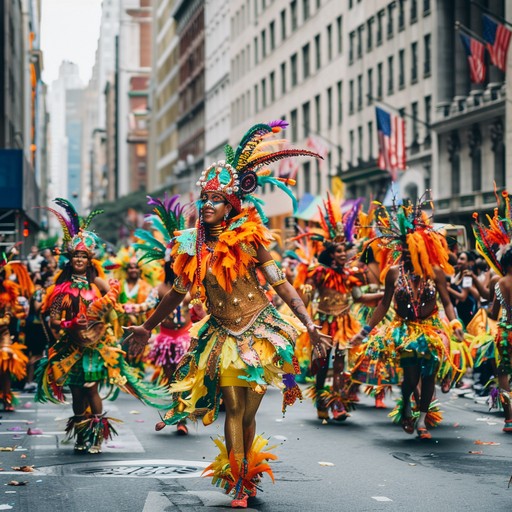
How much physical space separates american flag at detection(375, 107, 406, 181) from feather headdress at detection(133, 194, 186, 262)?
1222 inches

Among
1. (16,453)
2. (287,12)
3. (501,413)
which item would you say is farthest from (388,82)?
(16,453)

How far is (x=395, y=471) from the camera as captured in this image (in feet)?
32.7

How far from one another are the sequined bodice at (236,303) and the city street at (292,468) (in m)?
1.23

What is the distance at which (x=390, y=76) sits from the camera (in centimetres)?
5312

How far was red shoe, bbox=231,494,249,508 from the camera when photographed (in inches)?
327

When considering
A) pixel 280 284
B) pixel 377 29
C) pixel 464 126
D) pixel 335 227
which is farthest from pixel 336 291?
pixel 377 29

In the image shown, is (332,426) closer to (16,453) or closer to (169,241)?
(169,241)

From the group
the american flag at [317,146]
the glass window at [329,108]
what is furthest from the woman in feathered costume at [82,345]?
the glass window at [329,108]

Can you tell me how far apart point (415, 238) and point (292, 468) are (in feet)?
9.83

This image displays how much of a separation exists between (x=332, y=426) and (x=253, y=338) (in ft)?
16.0

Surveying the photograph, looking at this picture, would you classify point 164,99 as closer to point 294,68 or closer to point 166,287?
point 294,68

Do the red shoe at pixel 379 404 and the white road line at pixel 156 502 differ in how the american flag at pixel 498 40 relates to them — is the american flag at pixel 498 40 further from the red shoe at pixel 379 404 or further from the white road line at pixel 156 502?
the white road line at pixel 156 502

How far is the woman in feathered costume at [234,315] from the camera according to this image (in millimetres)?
8633

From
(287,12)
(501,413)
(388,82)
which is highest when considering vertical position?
(287,12)
